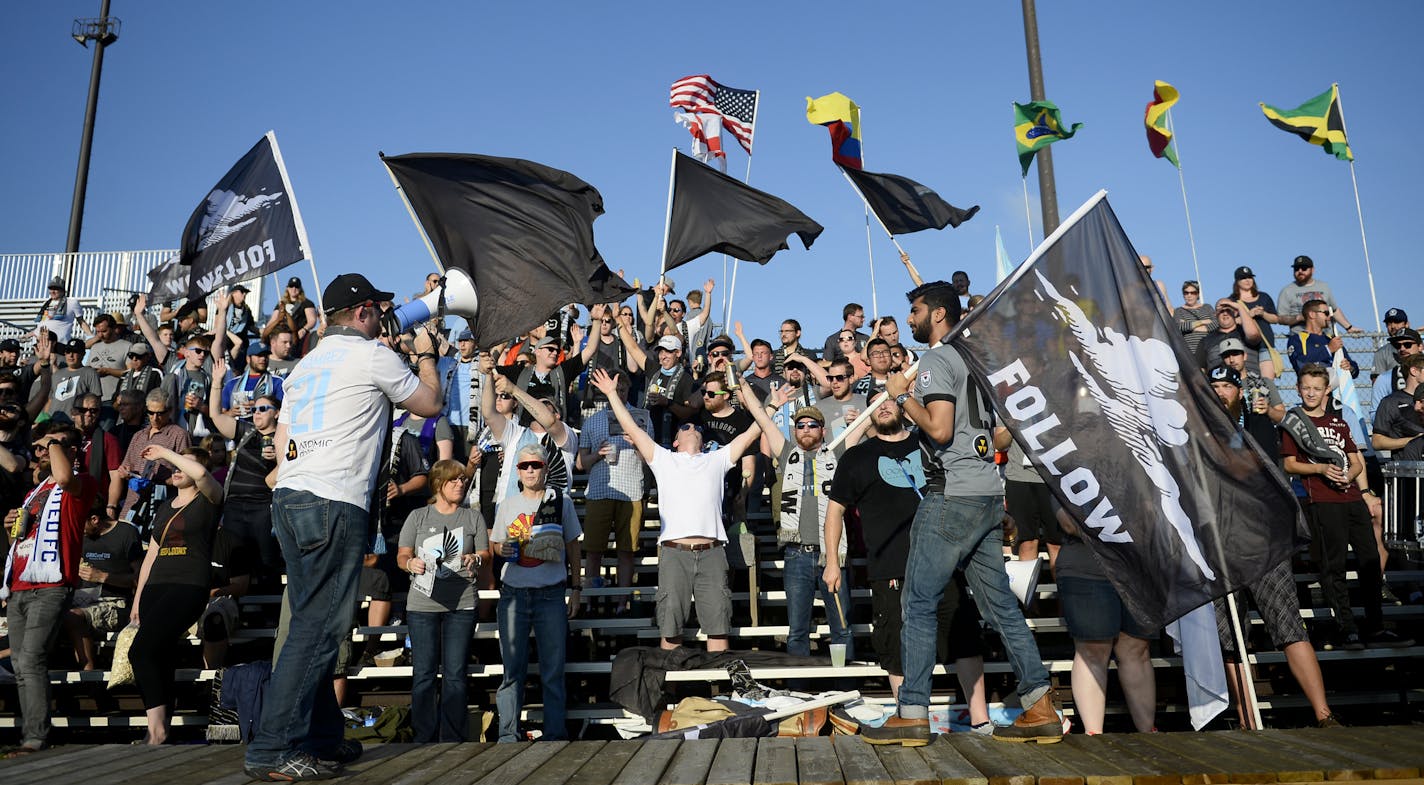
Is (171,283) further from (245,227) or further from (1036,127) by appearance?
(1036,127)

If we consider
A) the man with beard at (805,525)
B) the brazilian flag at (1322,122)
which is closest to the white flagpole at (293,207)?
the man with beard at (805,525)

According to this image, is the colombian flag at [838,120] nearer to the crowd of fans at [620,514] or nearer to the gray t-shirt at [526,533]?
the crowd of fans at [620,514]

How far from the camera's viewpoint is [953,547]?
5.38 m

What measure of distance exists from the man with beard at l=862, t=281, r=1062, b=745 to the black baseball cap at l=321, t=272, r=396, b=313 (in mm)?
2722

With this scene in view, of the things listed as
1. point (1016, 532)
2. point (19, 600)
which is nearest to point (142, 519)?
point (19, 600)

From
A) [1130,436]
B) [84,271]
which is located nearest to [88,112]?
[84,271]

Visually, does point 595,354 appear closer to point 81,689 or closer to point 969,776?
point 81,689

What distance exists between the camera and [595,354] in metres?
13.2

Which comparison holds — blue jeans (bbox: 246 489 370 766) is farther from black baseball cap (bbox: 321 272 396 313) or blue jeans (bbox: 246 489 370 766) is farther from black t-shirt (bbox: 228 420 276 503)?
black t-shirt (bbox: 228 420 276 503)

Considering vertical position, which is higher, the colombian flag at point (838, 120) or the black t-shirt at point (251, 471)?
the colombian flag at point (838, 120)

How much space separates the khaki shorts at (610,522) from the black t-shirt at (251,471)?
2.86m

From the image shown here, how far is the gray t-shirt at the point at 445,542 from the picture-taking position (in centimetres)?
776

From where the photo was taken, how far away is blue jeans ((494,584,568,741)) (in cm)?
776

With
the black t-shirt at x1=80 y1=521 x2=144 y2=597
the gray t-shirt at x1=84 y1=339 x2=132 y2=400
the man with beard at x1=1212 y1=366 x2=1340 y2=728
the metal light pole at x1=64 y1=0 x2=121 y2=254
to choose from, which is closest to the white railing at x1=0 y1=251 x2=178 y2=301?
the metal light pole at x1=64 y1=0 x2=121 y2=254
